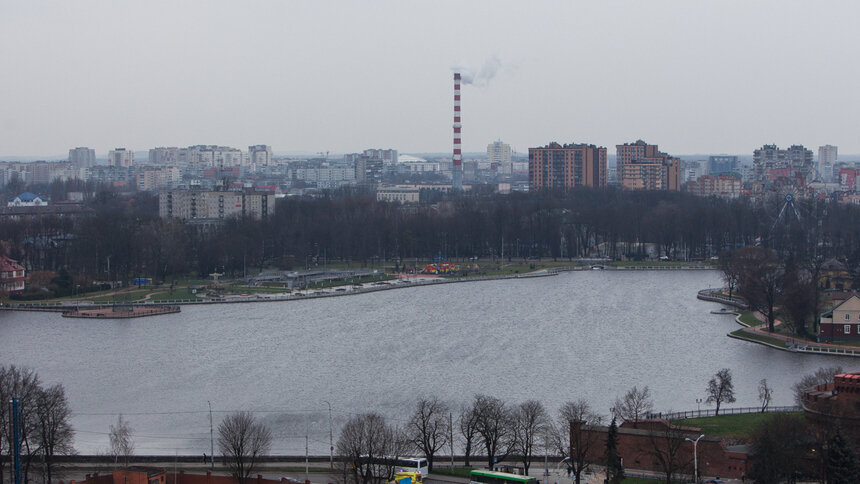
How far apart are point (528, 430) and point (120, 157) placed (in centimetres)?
9770

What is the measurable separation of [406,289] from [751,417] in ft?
56.4

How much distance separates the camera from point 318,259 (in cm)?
3522

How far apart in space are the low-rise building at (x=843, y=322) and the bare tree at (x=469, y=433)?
30.8ft

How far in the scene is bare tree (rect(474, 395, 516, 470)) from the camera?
462 inches

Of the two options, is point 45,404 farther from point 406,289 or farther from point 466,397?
point 406,289

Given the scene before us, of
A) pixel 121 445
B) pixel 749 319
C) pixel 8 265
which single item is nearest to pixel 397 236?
pixel 8 265

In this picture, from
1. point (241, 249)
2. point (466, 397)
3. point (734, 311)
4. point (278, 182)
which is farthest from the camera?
point (278, 182)

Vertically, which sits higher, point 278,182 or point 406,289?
point 278,182

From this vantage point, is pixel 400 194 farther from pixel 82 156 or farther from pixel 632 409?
pixel 82 156

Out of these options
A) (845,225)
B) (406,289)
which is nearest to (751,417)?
(406,289)

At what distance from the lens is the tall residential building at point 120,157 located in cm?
10394

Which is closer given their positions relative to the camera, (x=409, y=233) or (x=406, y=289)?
(x=406, y=289)

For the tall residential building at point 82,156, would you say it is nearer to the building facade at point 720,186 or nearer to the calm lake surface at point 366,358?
the building facade at point 720,186

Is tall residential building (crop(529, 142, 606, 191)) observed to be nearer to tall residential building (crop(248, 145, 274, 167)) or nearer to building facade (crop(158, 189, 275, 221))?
building facade (crop(158, 189, 275, 221))
